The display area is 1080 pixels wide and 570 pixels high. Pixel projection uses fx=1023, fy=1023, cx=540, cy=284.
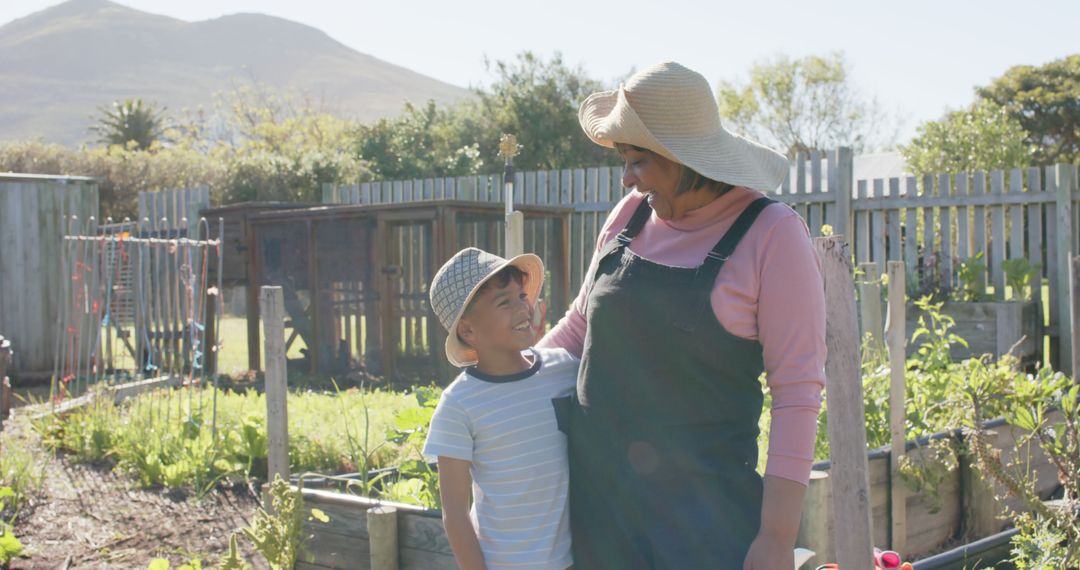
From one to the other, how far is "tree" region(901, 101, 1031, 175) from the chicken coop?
16744 millimetres

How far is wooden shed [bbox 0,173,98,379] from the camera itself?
11.3 m

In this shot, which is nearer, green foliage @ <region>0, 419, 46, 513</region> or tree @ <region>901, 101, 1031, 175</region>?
green foliage @ <region>0, 419, 46, 513</region>

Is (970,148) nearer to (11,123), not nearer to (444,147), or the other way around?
(444,147)

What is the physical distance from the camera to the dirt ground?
4676 millimetres

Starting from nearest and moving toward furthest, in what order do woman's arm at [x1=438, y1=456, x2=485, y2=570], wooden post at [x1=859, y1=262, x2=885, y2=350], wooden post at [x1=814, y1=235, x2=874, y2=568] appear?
woman's arm at [x1=438, y1=456, x2=485, y2=570] → wooden post at [x1=814, y1=235, x2=874, y2=568] → wooden post at [x1=859, y1=262, x2=885, y2=350]

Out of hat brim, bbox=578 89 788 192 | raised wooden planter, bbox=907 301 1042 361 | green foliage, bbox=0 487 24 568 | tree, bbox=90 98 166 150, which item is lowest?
green foliage, bbox=0 487 24 568

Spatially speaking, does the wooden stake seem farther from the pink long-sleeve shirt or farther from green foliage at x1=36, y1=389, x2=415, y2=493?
the pink long-sleeve shirt

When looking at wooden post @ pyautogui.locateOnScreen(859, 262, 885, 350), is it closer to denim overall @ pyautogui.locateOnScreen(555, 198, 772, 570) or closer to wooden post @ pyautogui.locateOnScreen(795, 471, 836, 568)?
wooden post @ pyautogui.locateOnScreen(795, 471, 836, 568)

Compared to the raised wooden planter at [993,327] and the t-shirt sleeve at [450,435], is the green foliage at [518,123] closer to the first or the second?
the raised wooden planter at [993,327]

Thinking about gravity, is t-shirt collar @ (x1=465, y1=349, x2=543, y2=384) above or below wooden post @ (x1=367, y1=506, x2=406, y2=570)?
above

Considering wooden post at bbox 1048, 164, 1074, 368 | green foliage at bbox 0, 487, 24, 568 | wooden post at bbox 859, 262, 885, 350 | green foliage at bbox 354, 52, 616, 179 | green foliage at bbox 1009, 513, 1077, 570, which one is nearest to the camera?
green foliage at bbox 1009, 513, 1077, 570

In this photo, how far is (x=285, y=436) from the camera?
406 cm

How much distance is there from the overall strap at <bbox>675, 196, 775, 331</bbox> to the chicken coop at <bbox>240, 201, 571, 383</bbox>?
6.80 metres

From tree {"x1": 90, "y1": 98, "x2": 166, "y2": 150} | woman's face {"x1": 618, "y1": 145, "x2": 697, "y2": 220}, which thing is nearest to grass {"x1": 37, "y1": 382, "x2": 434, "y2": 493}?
woman's face {"x1": 618, "y1": 145, "x2": 697, "y2": 220}
